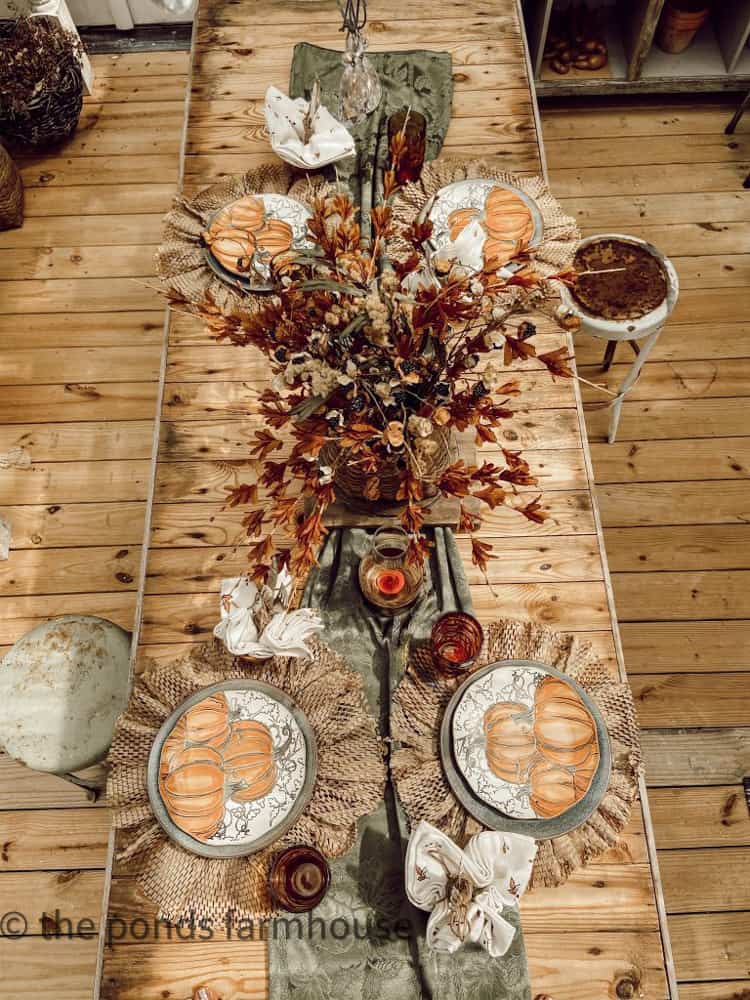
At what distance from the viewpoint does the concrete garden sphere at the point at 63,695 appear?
165cm

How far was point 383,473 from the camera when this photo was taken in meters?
1.31

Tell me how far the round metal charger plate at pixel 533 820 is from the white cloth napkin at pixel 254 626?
279mm

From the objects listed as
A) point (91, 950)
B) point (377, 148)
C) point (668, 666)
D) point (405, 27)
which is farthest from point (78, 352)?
point (668, 666)

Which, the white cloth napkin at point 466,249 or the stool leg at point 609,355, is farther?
the stool leg at point 609,355

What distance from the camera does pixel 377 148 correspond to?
1.96 meters

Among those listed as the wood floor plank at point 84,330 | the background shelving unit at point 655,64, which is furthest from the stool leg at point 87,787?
the background shelving unit at point 655,64

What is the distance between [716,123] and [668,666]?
2182mm

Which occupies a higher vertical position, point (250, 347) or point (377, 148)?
point (377, 148)

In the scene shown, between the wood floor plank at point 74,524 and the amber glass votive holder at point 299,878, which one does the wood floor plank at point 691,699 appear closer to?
the amber glass votive holder at point 299,878

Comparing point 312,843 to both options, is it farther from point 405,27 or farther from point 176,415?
point 405,27

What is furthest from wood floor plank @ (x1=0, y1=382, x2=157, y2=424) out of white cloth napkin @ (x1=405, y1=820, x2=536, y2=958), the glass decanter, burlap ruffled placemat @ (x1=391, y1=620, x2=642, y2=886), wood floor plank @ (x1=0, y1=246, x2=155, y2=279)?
white cloth napkin @ (x1=405, y1=820, x2=536, y2=958)

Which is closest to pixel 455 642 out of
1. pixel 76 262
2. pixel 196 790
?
pixel 196 790

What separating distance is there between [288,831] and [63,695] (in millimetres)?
694

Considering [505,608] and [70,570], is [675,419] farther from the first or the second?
[70,570]
